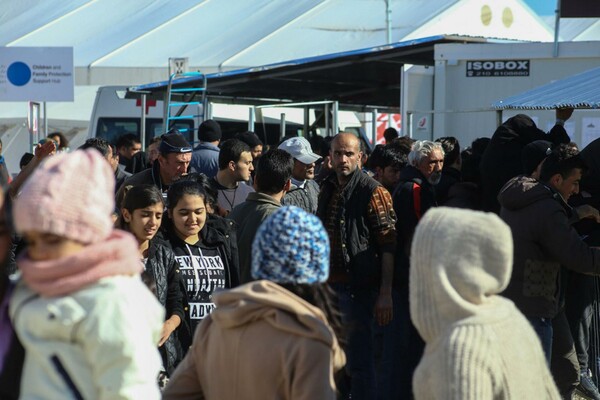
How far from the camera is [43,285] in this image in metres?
2.86

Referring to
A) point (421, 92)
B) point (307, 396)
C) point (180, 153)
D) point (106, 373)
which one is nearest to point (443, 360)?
point (307, 396)

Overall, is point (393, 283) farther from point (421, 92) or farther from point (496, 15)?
point (496, 15)

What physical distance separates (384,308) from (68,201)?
5.02 m

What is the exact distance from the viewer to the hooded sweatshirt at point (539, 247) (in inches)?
255

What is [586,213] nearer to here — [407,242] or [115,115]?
[407,242]

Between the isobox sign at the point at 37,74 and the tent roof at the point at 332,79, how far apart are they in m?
1.22

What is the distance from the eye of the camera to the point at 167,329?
20.0 feet

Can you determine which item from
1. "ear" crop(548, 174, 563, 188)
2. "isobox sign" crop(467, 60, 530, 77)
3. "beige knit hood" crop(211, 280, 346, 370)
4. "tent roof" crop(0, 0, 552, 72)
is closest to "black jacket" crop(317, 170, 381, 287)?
"ear" crop(548, 174, 563, 188)

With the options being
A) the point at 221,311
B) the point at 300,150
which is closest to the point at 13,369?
the point at 221,311

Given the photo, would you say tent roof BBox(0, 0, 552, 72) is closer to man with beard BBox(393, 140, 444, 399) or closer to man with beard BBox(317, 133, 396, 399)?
man with beard BBox(393, 140, 444, 399)

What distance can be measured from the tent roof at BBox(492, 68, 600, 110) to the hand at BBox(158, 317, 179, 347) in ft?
13.6

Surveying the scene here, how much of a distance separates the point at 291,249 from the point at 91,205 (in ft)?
3.02

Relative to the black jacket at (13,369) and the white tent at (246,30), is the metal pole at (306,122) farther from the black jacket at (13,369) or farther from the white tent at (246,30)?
the black jacket at (13,369)

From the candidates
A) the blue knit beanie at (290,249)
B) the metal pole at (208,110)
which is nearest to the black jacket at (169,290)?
the blue knit beanie at (290,249)
